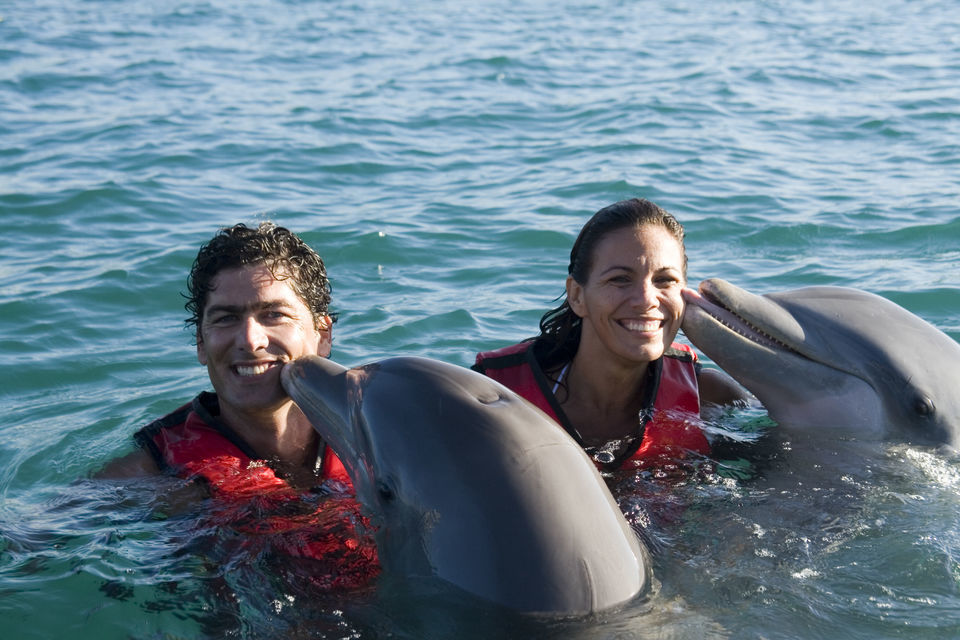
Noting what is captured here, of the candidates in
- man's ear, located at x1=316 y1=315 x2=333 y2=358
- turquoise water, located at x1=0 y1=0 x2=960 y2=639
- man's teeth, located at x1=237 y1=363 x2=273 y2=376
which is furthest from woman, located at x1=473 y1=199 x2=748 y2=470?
man's teeth, located at x1=237 y1=363 x2=273 y2=376

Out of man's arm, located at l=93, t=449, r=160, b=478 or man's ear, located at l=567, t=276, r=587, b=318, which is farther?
man's ear, located at l=567, t=276, r=587, b=318

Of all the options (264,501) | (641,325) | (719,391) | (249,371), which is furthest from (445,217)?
(264,501)

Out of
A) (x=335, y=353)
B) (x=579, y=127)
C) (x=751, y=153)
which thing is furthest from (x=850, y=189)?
(x=335, y=353)

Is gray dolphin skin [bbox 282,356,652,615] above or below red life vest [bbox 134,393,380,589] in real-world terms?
above

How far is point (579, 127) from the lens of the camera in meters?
16.4

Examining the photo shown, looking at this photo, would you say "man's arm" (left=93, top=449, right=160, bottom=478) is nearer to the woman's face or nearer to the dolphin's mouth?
the woman's face

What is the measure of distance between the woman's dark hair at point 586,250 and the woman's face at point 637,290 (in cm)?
4

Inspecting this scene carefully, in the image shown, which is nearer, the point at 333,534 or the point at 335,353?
the point at 333,534

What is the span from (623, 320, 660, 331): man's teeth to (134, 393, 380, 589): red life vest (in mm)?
1623

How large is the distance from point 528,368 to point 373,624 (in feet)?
8.01

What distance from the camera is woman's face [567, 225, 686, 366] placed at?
6199 mm

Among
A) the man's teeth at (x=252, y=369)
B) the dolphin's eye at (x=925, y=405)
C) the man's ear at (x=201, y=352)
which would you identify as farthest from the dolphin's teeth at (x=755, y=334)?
the man's ear at (x=201, y=352)

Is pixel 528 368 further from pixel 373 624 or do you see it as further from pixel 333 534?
pixel 373 624

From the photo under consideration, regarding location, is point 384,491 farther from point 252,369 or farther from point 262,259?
point 262,259
